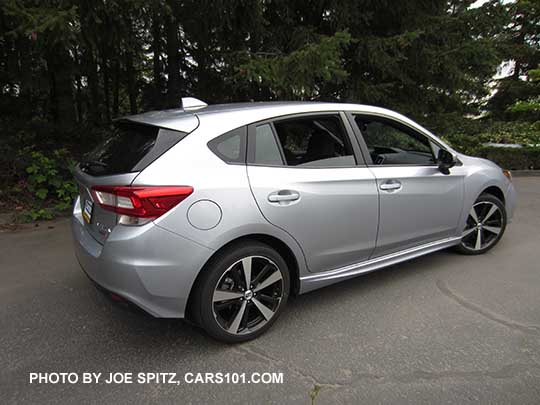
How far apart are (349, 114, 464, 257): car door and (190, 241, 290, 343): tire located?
1.02 metres

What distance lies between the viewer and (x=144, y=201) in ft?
7.13

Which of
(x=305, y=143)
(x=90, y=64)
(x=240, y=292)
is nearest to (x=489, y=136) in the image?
(x=305, y=143)

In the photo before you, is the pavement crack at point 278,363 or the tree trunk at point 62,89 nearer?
the pavement crack at point 278,363

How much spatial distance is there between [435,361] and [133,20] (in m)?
6.55

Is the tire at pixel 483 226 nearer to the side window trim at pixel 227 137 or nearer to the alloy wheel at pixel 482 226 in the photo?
the alloy wheel at pixel 482 226

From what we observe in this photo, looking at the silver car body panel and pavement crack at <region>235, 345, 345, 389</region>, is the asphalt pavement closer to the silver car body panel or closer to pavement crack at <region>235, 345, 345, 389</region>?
pavement crack at <region>235, 345, 345, 389</region>

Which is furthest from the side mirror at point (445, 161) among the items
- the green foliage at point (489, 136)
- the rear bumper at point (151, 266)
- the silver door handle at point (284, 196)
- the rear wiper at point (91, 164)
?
the green foliage at point (489, 136)

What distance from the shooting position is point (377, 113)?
10.8 feet

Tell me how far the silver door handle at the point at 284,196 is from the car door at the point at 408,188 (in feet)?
2.72

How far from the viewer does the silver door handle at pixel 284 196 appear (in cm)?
253

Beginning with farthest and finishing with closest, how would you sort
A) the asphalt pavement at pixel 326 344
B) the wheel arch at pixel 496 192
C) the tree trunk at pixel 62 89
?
1. the tree trunk at pixel 62 89
2. the wheel arch at pixel 496 192
3. the asphalt pavement at pixel 326 344

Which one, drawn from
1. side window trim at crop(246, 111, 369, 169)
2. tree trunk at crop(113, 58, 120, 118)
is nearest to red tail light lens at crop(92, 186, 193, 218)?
side window trim at crop(246, 111, 369, 169)

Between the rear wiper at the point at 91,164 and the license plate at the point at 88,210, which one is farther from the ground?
the rear wiper at the point at 91,164

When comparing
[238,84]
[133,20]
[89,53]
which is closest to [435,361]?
[238,84]
